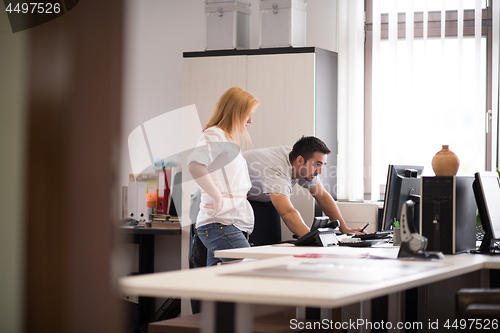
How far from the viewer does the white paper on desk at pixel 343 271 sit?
1.31 m

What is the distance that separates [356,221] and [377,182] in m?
0.38

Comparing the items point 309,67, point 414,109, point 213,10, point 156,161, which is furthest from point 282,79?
point 156,161

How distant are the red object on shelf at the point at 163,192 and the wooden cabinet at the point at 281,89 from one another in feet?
1.77

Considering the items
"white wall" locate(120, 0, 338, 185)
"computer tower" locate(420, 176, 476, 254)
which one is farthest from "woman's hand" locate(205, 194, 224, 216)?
"white wall" locate(120, 0, 338, 185)

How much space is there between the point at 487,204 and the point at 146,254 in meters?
3.02

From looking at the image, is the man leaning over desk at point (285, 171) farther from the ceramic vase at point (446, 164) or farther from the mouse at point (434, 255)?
the mouse at point (434, 255)

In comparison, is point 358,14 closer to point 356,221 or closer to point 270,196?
point 356,221

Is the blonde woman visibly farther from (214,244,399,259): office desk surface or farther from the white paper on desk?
the white paper on desk

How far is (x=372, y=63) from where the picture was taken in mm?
4230

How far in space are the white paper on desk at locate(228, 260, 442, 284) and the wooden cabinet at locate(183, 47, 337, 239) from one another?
223 cm

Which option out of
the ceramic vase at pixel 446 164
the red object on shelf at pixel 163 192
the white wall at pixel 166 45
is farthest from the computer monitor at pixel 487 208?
the white wall at pixel 166 45

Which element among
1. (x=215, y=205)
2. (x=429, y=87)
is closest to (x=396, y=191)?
(x=215, y=205)

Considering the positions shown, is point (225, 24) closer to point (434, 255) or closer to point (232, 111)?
point (232, 111)

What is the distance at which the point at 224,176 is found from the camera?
2664mm
